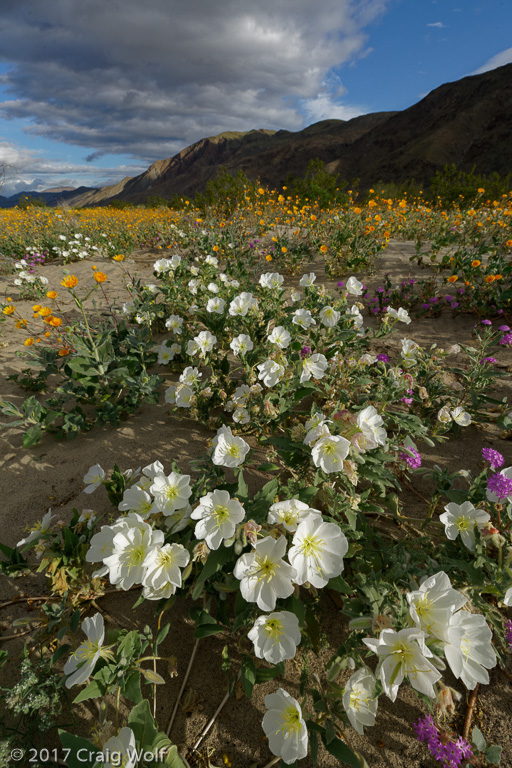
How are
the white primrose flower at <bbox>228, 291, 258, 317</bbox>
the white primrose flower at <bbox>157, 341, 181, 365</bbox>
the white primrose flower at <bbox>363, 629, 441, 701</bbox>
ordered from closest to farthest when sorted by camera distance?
the white primrose flower at <bbox>363, 629, 441, 701</bbox>, the white primrose flower at <bbox>228, 291, 258, 317</bbox>, the white primrose flower at <bbox>157, 341, 181, 365</bbox>

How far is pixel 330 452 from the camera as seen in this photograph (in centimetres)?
143

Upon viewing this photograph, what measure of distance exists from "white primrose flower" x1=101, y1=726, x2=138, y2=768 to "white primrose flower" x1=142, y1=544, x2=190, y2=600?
37cm

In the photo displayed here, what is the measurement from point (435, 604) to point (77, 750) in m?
1.21

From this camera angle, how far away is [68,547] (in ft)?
5.51

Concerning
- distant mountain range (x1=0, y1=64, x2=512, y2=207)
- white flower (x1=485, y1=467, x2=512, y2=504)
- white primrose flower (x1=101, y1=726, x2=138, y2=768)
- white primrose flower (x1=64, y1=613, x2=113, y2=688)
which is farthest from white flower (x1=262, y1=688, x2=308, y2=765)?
distant mountain range (x1=0, y1=64, x2=512, y2=207)

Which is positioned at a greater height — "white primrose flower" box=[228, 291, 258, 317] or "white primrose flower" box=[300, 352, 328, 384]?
"white primrose flower" box=[228, 291, 258, 317]

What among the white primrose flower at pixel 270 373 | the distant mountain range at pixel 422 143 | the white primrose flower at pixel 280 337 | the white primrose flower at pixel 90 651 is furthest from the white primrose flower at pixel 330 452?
the distant mountain range at pixel 422 143

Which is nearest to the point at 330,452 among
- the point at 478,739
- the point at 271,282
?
the point at 478,739

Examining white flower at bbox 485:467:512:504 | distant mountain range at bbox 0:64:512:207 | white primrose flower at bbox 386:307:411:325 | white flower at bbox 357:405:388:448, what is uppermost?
distant mountain range at bbox 0:64:512:207

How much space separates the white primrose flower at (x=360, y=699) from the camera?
109cm

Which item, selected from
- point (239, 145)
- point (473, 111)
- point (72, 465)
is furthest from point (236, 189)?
point (239, 145)

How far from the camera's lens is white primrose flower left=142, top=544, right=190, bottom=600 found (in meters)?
1.23

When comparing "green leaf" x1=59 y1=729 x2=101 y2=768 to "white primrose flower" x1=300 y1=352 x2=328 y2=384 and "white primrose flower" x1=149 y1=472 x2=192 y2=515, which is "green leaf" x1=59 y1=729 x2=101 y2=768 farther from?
"white primrose flower" x1=300 y1=352 x2=328 y2=384

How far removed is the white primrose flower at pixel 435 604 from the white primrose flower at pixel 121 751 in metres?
0.95
